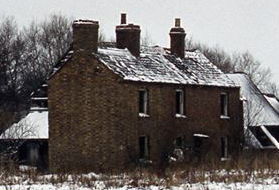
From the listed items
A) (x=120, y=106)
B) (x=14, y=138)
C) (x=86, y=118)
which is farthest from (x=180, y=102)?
(x=14, y=138)

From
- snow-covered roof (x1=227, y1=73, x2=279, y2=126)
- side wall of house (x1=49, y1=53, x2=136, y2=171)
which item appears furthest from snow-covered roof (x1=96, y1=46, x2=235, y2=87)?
snow-covered roof (x1=227, y1=73, x2=279, y2=126)

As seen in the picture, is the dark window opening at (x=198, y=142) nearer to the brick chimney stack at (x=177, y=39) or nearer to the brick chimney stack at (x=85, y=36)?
the brick chimney stack at (x=177, y=39)

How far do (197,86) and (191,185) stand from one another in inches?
972

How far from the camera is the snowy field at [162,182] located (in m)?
34.0

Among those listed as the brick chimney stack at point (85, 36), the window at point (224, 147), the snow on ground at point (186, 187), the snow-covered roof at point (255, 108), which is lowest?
the snow on ground at point (186, 187)

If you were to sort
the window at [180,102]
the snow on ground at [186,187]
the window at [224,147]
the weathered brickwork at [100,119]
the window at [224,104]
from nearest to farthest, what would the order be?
the snow on ground at [186,187] → the weathered brickwork at [100,119] → the window at [180,102] → the window at [224,147] → the window at [224,104]

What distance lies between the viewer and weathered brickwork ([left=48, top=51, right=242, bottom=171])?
53.1 metres

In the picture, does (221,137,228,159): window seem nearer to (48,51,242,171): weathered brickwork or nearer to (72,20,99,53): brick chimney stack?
(48,51,242,171): weathered brickwork

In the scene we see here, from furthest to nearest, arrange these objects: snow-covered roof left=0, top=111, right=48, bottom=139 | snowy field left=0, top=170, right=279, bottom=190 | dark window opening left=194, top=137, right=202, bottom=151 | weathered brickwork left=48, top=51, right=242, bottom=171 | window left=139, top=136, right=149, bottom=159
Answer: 1. snow-covered roof left=0, top=111, right=48, bottom=139
2. dark window opening left=194, top=137, right=202, bottom=151
3. window left=139, top=136, right=149, bottom=159
4. weathered brickwork left=48, top=51, right=242, bottom=171
5. snowy field left=0, top=170, right=279, bottom=190

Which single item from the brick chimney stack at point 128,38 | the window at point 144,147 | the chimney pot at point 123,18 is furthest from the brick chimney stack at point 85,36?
the window at point 144,147

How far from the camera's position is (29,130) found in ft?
208

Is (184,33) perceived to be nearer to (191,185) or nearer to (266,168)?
(266,168)

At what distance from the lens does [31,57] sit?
3841 inches

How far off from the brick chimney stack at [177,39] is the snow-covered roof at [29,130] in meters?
9.72
